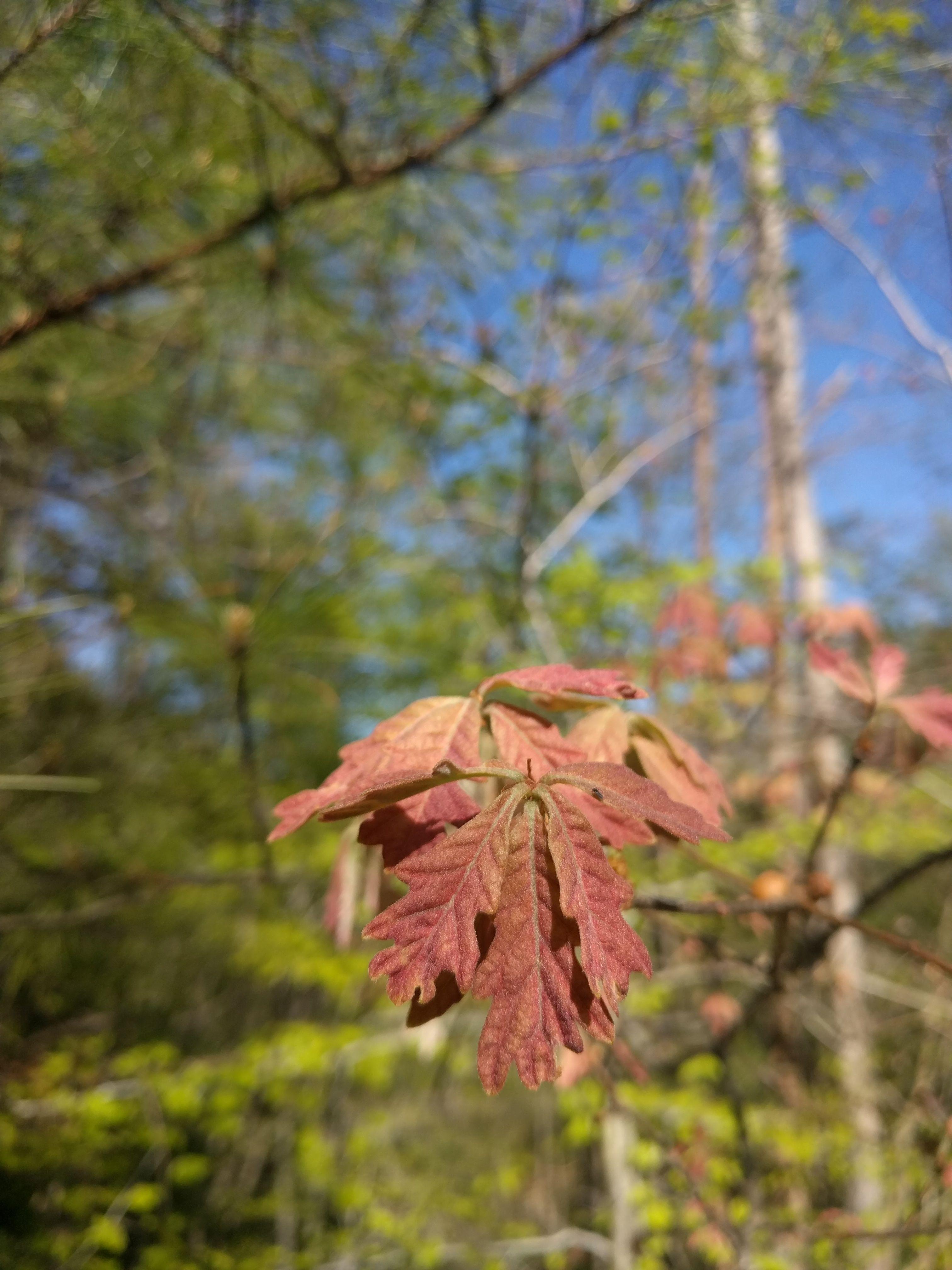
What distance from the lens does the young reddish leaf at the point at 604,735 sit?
2.26 ft

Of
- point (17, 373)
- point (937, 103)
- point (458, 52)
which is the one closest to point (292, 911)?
point (17, 373)

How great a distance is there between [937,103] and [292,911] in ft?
14.0

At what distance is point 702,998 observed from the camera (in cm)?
345

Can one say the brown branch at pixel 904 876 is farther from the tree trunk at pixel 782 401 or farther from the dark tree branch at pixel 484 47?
the dark tree branch at pixel 484 47

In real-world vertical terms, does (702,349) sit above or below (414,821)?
above

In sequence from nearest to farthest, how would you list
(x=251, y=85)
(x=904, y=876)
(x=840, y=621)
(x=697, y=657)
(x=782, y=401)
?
(x=904, y=876)
(x=251, y=85)
(x=840, y=621)
(x=697, y=657)
(x=782, y=401)

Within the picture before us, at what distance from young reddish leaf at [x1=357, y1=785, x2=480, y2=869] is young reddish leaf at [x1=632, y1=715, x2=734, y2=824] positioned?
0.80 ft

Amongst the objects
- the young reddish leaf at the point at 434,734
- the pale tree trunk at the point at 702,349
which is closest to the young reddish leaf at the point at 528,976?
the young reddish leaf at the point at 434,734

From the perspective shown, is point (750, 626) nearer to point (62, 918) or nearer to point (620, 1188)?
point (620, 1188)

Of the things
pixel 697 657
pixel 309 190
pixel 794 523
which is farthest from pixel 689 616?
pixel 309 190

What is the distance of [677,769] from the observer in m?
0.73

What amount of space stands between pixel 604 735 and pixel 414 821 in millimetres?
249

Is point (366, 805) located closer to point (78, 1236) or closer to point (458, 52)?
point (458, 52)

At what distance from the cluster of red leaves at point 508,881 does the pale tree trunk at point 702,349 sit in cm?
260
